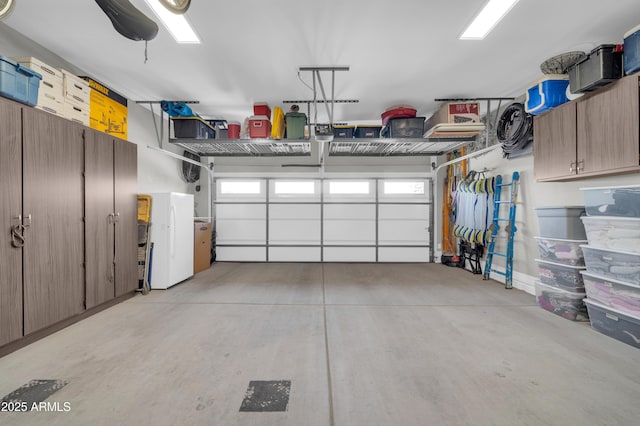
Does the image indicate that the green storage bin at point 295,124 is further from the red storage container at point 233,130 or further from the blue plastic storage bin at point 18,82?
the blue plastic storage bin at point 18,82

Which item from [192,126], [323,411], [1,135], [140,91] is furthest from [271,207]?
[323,411]

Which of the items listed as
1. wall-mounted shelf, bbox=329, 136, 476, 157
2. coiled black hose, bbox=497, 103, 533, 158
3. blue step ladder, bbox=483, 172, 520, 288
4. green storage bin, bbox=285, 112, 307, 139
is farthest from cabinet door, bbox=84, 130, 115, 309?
blue step ladder, bbox=483, 172, 520, 288

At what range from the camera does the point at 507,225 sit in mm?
4270

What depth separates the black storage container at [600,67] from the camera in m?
2.25

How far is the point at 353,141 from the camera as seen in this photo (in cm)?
445

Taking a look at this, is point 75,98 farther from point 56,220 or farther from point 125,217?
point 125,217

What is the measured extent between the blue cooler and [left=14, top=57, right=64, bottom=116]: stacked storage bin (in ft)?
17.0

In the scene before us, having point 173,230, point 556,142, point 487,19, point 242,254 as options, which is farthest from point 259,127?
point 556,142

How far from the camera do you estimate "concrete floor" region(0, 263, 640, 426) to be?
1.54 meters

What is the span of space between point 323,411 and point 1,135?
3.24 meters

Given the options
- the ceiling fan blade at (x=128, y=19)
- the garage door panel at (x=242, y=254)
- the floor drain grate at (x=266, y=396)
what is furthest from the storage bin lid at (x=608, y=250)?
the garage door panel at (x=242, y=254)

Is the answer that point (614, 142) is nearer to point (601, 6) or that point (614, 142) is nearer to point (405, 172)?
point (601, 6)

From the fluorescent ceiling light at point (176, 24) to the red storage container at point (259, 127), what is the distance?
5.13 feet

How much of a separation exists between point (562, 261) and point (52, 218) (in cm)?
541
